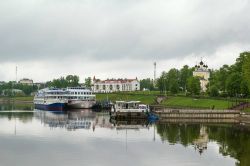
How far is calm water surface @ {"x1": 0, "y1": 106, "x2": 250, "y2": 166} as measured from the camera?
160 feet

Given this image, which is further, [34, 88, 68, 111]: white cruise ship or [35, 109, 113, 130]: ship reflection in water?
[34, 88, 68, 111]: white cruise ship

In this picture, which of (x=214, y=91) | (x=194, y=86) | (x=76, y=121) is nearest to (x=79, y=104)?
(x=194, y=86)

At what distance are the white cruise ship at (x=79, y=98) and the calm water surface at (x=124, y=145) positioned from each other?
2703 inches

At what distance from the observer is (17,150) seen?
183 feet

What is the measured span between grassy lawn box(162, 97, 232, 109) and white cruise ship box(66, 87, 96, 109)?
2461 cm

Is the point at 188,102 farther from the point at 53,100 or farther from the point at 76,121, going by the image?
the point at 76,121

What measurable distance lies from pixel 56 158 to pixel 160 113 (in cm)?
6261

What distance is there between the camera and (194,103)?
13450cm

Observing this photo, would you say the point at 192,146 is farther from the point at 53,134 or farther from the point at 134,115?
the point at 134,115

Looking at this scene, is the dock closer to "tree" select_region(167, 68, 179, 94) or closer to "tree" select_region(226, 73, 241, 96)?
"tree" select_region(226, 73, 241, 96)

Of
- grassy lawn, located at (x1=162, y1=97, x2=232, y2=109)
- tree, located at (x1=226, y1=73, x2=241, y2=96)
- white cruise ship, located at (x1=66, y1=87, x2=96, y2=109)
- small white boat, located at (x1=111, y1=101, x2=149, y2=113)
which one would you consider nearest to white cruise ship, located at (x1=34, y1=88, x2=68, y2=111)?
white cruise ship, located at (x1=66, y1=87, x2=96, y2=109)

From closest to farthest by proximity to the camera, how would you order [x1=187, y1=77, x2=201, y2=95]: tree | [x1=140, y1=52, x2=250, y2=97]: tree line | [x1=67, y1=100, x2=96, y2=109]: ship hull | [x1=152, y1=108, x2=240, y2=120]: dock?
1. [x1=152, y1=108, x2=240, y2=120]: dock
2. [x1=140, y1=52, x2=250, y2=97]: tree line
3. [x1=67, y1=100, x2=96, y2=109]: ship hull
4. [x1=187, y1=77, x2=201, y2=95]: tree

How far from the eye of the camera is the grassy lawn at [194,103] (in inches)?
4700

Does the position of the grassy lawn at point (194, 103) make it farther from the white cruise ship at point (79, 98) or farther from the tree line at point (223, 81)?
the white cruise ship at point (79, 98)
